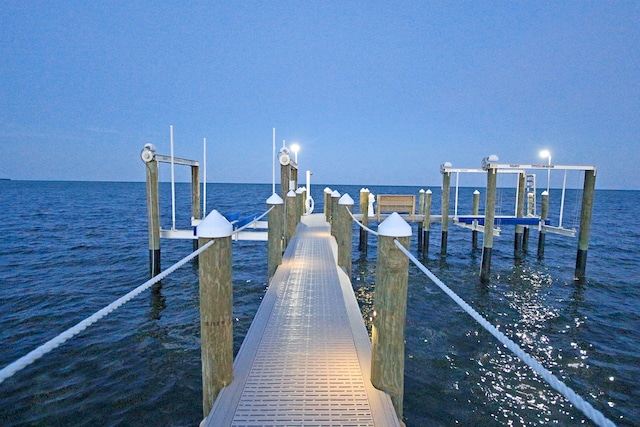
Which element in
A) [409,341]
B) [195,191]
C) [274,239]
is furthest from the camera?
[195,191]

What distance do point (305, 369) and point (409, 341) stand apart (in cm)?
437

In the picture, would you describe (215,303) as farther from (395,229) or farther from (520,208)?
(520,208)

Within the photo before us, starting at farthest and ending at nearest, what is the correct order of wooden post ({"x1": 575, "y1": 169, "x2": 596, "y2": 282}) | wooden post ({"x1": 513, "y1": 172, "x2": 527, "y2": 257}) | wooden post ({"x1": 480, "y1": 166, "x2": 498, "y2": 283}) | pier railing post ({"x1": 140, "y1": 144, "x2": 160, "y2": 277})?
1. wooden post ({"x1": 513, "y1": 172, "x2": 527, "y2": 257})
2. wooden post ({"x1": 575, "y1": 169, "x2": 596, "y2": 282})
3. wooden post ({"x1": 480, "y1": 166, "x2": 498, "y2": 283})
4. pier railing post ({"x1": 140, "y1": 144, "x2": 160, "y2": 277})

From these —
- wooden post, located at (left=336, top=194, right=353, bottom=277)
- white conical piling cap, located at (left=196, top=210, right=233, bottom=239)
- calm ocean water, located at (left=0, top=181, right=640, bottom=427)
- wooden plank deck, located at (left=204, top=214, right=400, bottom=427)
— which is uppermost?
white conical piling cap, located at (left=196, top=210, right=233, bottom=239)

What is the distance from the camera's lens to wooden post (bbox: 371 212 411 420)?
332cm

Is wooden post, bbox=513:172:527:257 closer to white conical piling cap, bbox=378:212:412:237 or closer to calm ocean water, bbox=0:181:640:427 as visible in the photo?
calm ocean water, bbox=0:181:640:427

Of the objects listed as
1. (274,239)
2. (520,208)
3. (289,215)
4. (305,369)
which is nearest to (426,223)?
(520,208)

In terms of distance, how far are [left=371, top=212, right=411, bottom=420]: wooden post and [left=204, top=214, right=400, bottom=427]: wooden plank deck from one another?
20cm

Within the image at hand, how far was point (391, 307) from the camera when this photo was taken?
3330mm

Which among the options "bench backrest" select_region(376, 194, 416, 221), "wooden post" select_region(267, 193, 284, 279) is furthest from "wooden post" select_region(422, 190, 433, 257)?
"wooden post" select_region(267, 193, 284, 279)

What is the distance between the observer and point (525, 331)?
8586 millimetres

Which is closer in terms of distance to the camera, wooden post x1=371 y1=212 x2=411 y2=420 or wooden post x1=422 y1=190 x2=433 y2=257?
wooden post x1=371 y1=212 x2=411 y2=420

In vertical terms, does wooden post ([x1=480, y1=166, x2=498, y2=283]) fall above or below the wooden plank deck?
above

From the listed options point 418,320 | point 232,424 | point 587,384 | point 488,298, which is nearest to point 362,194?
point 488,298
